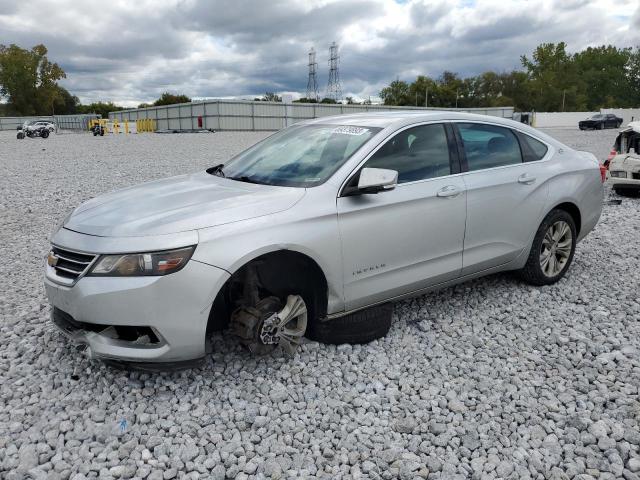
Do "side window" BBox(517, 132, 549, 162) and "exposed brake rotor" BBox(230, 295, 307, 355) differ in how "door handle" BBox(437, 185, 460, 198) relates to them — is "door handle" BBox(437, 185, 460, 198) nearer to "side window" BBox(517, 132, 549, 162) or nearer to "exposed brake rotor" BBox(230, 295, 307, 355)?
"side window" BBox(517, 132, 549, 162)

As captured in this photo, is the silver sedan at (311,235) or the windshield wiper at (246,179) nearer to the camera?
the silver sedan at (311,235)

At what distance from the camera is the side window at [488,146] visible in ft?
13.9

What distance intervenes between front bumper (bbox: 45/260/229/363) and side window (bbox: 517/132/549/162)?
121 inches

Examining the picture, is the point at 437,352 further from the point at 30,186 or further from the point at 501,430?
the point at 30,186

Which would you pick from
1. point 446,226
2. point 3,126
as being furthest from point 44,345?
point 3,126

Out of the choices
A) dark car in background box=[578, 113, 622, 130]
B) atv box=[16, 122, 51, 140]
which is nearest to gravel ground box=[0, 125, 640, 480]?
atv box=[16, 122, 51, 140]

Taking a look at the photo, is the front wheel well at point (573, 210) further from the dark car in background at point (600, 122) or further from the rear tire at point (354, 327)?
the dark car in background at point (600, 122)

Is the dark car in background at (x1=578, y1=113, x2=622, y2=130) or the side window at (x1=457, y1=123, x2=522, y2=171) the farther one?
the dark car in background at (x1=578, y1=113, x2=622, y2=130)

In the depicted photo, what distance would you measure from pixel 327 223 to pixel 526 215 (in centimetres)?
206

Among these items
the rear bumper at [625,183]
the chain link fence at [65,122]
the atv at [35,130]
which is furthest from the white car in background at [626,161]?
the chain link fence at [65,122]

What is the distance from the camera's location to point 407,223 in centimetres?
368

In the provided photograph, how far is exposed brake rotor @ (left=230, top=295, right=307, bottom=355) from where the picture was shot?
329 centimetres

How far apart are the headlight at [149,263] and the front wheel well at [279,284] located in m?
0.52

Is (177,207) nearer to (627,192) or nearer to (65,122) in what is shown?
(627,192)
